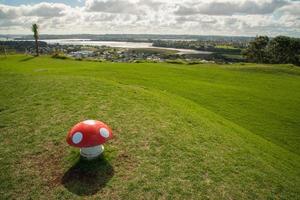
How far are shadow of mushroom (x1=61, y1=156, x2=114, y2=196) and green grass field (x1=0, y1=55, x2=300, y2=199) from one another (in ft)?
0.09

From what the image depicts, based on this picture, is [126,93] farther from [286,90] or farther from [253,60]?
[253,60]

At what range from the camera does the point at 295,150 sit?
524 inches

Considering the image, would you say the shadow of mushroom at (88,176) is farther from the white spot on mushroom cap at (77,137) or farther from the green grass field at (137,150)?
the white spot on mushroom cap at (77,137)

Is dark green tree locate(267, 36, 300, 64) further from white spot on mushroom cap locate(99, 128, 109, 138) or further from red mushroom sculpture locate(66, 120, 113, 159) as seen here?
red mushroom sculpture locate(66, 120, 113, 159)

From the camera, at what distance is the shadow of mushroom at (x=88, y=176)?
7430 millimetres

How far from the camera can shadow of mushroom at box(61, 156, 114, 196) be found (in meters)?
7.43

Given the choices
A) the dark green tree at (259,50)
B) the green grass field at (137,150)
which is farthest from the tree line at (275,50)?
the green grass field at (137,150)

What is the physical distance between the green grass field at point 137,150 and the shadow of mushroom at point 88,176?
0.03 m

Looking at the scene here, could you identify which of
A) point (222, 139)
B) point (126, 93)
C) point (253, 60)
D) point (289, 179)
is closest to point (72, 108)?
point (126, 93)

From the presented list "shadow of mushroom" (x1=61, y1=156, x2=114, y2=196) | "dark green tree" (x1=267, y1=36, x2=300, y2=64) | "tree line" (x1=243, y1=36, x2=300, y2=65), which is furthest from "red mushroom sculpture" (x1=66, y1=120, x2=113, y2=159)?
"dark green tree" (x1=267, y1=36, x2=300, y2=64)

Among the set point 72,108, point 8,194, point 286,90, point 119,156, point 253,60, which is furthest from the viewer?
point 253,60

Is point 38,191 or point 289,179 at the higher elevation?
point 38,191

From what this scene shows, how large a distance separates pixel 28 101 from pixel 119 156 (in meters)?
6.95

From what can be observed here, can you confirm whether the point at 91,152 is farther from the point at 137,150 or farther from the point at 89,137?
the point at 137,150
